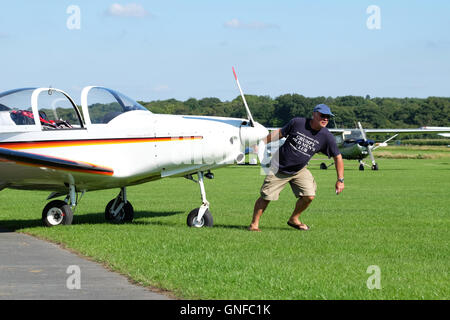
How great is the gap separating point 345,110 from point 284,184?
339 ft

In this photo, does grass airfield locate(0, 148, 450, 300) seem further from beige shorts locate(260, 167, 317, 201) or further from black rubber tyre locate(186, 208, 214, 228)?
beige shorts locate(260, 167, 317, 201)

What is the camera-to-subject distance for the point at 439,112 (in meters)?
136

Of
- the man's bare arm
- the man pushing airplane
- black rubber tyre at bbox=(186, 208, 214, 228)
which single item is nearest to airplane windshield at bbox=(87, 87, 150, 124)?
black rubber tyre at bbox=(186, 208, 214, 228)

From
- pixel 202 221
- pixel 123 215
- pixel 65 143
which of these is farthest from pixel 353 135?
pixel 65 143

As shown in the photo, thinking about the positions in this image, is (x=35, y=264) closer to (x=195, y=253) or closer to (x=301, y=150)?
(x=195, y=253)

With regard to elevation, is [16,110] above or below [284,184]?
above

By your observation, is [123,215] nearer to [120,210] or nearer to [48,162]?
[120,210]

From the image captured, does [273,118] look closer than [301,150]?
No

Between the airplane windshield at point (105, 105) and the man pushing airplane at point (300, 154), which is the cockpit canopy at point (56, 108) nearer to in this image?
the airplane windshield at point (105, 105)

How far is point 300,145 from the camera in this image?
32.9 ft

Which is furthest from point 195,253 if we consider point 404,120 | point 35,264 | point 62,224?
point 404,120

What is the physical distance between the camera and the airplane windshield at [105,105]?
35.6 feet

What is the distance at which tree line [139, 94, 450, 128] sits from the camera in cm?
8306
